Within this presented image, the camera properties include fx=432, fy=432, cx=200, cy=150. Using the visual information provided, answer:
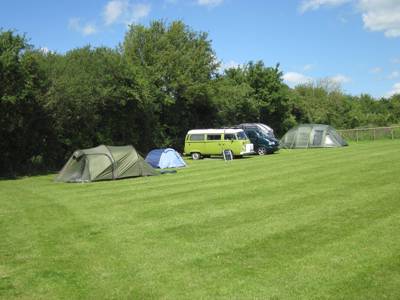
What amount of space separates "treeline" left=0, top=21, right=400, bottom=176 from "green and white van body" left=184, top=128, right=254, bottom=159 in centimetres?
407

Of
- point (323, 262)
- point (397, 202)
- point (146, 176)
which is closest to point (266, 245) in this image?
point (323, 262)

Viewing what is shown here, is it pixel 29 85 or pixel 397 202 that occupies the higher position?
pixel 29 85

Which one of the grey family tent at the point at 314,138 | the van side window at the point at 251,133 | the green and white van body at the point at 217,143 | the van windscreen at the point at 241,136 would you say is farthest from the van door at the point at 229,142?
the grey family tent at the point at 314,138

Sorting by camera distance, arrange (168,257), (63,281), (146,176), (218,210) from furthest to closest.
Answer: (146,176), (218,210), (168,257), (63,281)

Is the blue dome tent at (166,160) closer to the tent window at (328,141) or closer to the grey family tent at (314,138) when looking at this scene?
the grey family tent at (314,138)

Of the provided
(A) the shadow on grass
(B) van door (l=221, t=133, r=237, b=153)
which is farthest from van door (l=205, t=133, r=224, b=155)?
(A) the shadow on grass

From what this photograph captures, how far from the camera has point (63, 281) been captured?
6242mm

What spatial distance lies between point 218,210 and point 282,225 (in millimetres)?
2139

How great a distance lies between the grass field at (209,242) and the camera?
579cm

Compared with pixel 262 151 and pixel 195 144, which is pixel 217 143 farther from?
pixel 262 151

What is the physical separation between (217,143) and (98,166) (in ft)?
34.9

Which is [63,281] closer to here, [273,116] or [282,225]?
[282,225]

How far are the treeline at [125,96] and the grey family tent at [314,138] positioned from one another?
7811 millimetres

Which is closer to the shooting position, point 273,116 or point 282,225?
point 282,225
